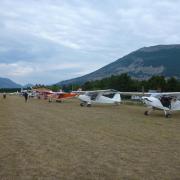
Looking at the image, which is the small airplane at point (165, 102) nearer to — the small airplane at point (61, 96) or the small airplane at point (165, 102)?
the small airplane at point (165, 102)

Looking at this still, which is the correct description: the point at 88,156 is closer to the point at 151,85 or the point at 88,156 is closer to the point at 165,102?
the point at 165,102

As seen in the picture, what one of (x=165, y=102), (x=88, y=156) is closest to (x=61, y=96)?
(x=165, y=102)

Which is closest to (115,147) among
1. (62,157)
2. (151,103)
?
(62,157)

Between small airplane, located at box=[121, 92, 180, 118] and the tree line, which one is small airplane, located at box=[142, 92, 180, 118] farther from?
the tree line

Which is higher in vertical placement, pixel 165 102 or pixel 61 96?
pixel 61 96

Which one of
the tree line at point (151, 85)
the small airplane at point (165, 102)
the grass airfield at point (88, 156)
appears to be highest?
the tree line at point (151, 85)

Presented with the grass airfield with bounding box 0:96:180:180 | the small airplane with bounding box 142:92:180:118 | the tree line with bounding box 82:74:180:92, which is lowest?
the grass airfield with bounding box 0:96:180:180

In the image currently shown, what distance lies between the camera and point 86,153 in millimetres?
9297

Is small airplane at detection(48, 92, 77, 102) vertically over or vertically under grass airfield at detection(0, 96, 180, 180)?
over

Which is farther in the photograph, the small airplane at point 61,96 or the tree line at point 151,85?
the tree line at point 151,85

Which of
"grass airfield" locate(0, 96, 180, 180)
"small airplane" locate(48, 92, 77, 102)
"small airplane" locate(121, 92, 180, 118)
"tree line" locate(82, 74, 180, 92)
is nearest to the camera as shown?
"grass airfield" locate(0, 96, 180, 180)

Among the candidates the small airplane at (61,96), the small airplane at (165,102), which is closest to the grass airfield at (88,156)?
the small airplane at (165,102)

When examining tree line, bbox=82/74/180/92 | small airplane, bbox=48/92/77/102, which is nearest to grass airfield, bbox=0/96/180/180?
small airplane, bbox=48/92/77/102

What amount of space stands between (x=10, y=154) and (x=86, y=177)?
2904 millimetres
